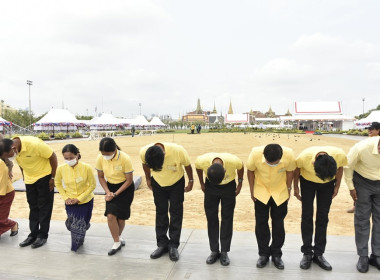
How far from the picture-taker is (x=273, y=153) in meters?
2.73

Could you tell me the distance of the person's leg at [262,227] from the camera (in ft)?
10.1

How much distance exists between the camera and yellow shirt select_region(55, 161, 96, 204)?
341 centimetres

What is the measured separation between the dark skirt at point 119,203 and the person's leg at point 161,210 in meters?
0.34

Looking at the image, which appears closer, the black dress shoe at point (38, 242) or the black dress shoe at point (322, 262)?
the black dress shoe at point (322, 262)

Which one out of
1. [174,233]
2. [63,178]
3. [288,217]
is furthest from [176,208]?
[288,217]

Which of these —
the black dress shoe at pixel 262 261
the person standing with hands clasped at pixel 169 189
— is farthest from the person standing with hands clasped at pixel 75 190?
the black dress shoe at pixel 262 261

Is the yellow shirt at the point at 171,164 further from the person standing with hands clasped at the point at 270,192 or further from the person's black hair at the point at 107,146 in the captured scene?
the person standing with hands clasped at the point at 270,192

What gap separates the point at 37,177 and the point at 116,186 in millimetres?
1070

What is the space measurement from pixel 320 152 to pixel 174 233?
6.06ft

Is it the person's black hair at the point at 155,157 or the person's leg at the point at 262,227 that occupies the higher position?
the person's black hair at the point at 155,157

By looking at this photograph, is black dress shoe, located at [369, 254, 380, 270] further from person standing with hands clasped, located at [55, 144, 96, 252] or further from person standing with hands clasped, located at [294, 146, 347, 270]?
person standing with hands clasped, located at [55, 144, 96, 252]

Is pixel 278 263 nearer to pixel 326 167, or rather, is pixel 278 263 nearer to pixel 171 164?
pixel 326 167

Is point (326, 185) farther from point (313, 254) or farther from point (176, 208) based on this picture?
point (176, 208)

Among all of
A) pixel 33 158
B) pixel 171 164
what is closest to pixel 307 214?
pixel 171 164
